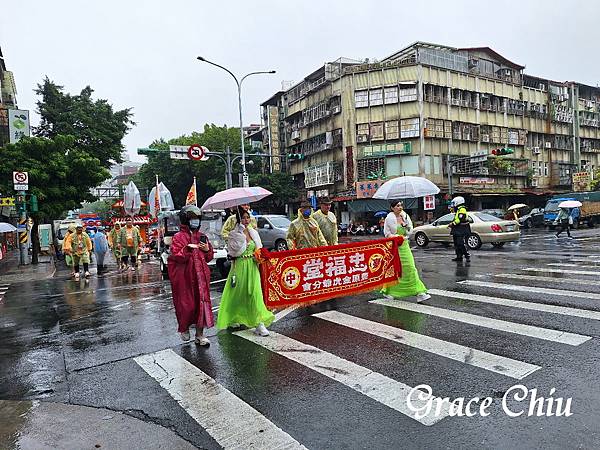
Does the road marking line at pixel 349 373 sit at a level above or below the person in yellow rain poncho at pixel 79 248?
below

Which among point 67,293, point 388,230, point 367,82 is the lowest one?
point 67,293

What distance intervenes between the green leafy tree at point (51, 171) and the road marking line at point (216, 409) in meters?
21.4

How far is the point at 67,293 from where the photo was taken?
1230cm

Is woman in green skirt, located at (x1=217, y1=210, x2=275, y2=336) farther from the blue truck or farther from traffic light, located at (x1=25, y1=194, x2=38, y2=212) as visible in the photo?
the blue truck

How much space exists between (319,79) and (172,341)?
41888mm

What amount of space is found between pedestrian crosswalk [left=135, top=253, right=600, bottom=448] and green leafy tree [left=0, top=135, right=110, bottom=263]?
67.0ft

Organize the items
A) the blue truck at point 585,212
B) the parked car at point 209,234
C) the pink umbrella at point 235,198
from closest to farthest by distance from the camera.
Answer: the pink umbrella at point 235,198
the parked car at point 209,234
the blue truck at point 585,212

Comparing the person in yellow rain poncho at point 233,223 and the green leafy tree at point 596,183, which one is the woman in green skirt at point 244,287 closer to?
the person in yellow rain poncho at point 233,223

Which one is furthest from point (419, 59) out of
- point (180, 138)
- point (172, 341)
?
point (172, 341)

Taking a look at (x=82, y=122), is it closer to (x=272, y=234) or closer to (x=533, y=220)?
(x=272, y=234)

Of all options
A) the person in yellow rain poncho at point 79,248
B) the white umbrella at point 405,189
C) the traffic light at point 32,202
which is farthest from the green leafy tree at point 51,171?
the white umbrella at point 405,189

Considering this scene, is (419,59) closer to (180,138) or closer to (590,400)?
(180,138)

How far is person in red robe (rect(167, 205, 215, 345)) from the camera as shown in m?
5.96

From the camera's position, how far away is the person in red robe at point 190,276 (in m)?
5.96
